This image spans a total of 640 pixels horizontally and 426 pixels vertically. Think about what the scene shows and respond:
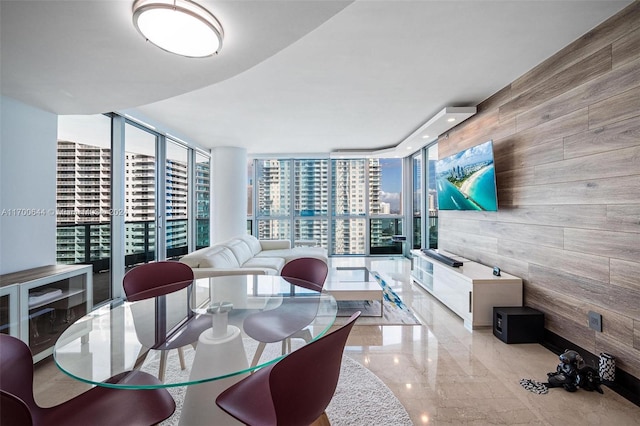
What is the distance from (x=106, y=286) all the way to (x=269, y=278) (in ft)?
8.34

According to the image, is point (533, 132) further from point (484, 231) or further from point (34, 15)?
point (34, 15)

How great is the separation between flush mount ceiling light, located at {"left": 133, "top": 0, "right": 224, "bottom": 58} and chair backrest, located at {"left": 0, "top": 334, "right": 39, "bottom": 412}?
1.50m

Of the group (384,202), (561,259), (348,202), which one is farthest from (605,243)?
(348,202)

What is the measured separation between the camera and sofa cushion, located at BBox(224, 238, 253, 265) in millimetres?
4098

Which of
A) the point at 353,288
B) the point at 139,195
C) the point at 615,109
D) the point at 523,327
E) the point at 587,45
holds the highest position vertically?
the point at 587,45

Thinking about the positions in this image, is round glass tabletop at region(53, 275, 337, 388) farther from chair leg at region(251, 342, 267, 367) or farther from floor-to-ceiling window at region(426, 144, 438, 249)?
floor-to-ceiling window at region(426, 144, 438, 249)

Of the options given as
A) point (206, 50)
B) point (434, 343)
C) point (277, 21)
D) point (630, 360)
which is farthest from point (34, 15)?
point (630, 360)

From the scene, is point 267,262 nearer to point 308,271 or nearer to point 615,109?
point 308,271

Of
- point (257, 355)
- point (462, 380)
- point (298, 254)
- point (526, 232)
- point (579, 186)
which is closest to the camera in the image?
point (257, 355)

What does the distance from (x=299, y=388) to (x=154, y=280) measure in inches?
73.4

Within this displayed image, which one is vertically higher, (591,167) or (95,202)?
(591,167)

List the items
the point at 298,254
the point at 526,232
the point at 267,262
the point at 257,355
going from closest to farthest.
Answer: the point at 257,355, the point at 526,232, the point at 267,262, the point at 298,254

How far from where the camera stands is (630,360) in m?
1.90

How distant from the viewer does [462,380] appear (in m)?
2.06
